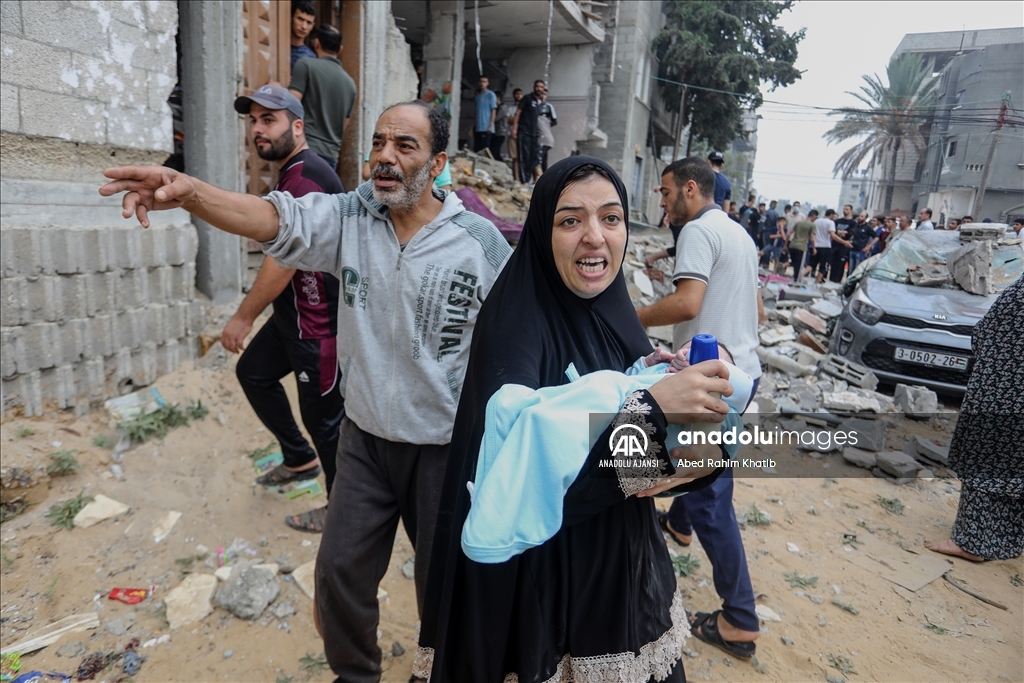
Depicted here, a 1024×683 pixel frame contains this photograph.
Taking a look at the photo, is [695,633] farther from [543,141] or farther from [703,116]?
[703,116]

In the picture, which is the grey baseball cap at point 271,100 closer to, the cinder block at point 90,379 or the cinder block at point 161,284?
the cinder block at point 161,284

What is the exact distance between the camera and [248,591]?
2.70 m

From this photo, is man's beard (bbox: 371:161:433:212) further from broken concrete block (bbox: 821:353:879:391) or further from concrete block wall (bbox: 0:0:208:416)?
broken concrete block (bbox: 821:353:879:391)

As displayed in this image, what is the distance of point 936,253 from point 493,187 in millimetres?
7958

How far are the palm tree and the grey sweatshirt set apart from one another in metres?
1.31

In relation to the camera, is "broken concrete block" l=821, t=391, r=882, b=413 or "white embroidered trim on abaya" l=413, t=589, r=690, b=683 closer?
"white embroidered trim on abaya" l=413, t=589, r=690, b=683

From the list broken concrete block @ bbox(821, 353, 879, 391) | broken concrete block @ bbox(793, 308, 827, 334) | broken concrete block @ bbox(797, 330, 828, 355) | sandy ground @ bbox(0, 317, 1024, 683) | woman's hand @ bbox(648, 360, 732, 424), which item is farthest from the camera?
broken concrete block @ bbox(793, 308, 827, 334)

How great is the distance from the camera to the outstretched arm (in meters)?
1.56

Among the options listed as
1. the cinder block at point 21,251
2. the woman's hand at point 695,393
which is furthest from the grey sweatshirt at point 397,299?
the cinder block at point 21,251

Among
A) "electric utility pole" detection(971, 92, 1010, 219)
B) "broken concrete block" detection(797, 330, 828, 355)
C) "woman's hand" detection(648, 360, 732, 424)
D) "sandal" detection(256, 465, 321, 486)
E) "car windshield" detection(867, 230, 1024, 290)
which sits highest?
"electric utility pole" detection(971, 92, 1010, 219)

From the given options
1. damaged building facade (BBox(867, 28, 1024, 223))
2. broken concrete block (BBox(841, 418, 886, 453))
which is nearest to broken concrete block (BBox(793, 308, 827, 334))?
broken concrete block (BBox(841, 418, 886, 453))

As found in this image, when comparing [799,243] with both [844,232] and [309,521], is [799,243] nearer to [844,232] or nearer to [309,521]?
[844,232]

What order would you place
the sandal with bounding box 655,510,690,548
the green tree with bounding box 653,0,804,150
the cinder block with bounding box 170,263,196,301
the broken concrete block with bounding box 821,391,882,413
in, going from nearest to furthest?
the sandal with bounding box 655,510,690,548 → the cinder block with bounding box 170,263,196,301 → the broken concrete block with bounding box 821,391,882,413 → the green tree with bounding box 653,0,804,150

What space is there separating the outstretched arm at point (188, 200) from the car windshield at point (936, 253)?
7.12ft
